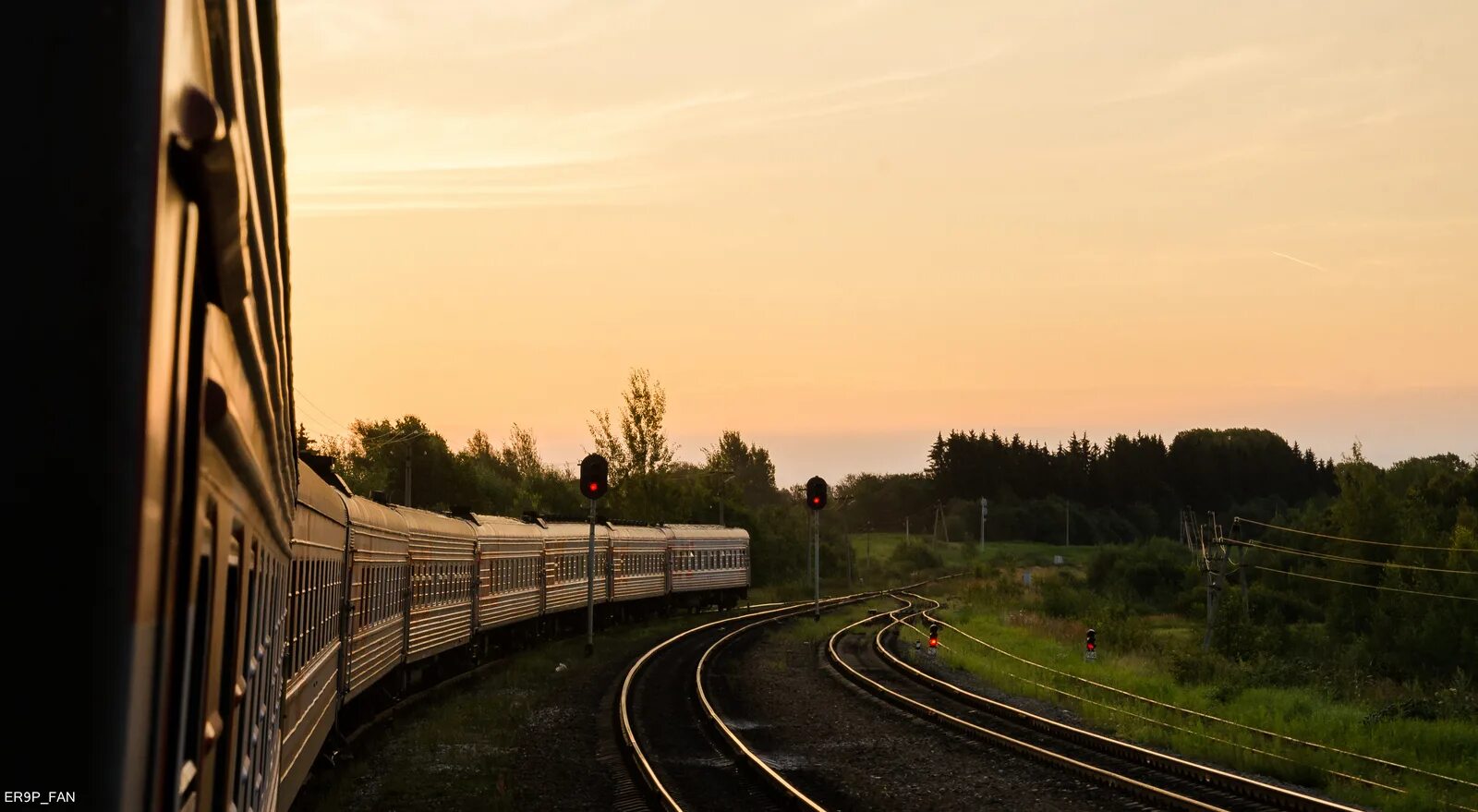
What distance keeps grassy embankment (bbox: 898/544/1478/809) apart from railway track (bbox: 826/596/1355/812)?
930 mm

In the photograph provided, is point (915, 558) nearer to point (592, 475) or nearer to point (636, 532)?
point (636, 532)

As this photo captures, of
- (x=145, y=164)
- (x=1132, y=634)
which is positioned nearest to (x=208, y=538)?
(x=145, y=164)

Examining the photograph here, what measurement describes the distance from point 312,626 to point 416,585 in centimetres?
1049

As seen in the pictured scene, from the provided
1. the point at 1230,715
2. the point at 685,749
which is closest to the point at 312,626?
the point at 685,749

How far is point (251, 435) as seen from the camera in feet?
11.6

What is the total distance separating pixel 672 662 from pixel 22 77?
97.5 feet

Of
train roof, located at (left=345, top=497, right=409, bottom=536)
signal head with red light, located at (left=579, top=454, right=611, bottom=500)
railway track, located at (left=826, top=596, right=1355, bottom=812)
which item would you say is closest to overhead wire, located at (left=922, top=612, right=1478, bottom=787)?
railway track, located at (left=826, top=596, right=1355, bottom=812)

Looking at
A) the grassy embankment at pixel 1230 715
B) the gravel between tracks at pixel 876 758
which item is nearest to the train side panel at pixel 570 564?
the gravel between tracks at pixel 876 758

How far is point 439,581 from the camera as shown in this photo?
2336 cm

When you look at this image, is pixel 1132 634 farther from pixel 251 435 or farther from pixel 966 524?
pixel 966 524

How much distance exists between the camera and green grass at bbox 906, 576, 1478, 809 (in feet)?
51.1

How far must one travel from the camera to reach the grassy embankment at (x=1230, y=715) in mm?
15719

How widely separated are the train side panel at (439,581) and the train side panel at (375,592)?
0.71m

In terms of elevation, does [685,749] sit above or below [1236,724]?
below
